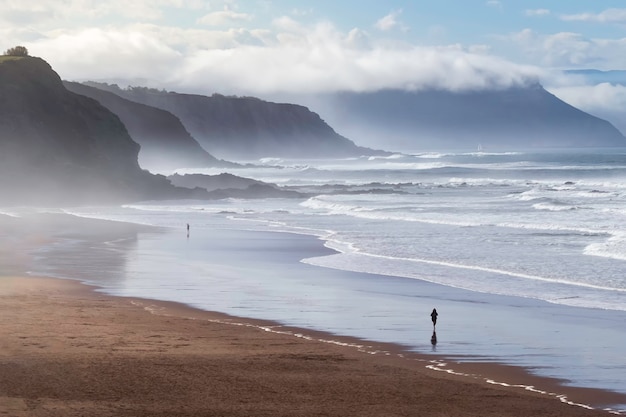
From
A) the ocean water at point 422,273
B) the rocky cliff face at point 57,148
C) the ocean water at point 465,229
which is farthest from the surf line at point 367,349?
the rocky cliff face at point 57,148

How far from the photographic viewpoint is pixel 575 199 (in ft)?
221

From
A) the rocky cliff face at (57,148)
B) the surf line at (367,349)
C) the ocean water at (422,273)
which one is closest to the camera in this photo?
the surf line at (367,349)

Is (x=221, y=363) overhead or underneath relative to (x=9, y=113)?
underneath

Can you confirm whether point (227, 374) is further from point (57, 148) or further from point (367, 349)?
point (57, 148)

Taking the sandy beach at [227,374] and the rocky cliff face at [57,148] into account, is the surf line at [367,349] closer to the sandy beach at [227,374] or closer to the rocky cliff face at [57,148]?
the sandy beach at [227,374]

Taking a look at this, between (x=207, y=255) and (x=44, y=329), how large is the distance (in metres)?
15.6

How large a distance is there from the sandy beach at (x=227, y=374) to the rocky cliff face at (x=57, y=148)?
A: 151ft

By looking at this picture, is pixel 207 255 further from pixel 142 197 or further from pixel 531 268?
pixel 142 197

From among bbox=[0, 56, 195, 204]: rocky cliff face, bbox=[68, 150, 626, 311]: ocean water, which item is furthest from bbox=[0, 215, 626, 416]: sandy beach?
bbox=[0, 56, 195, 204]: rocky cliff face

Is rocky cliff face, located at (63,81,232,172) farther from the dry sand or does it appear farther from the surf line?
the dry sand

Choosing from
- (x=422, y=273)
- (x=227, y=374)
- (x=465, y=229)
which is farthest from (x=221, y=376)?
(x=465, y=229)

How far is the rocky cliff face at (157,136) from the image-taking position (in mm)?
138375

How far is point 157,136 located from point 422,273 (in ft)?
376

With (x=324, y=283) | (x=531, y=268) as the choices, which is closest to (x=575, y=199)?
(x=531, y=268)
